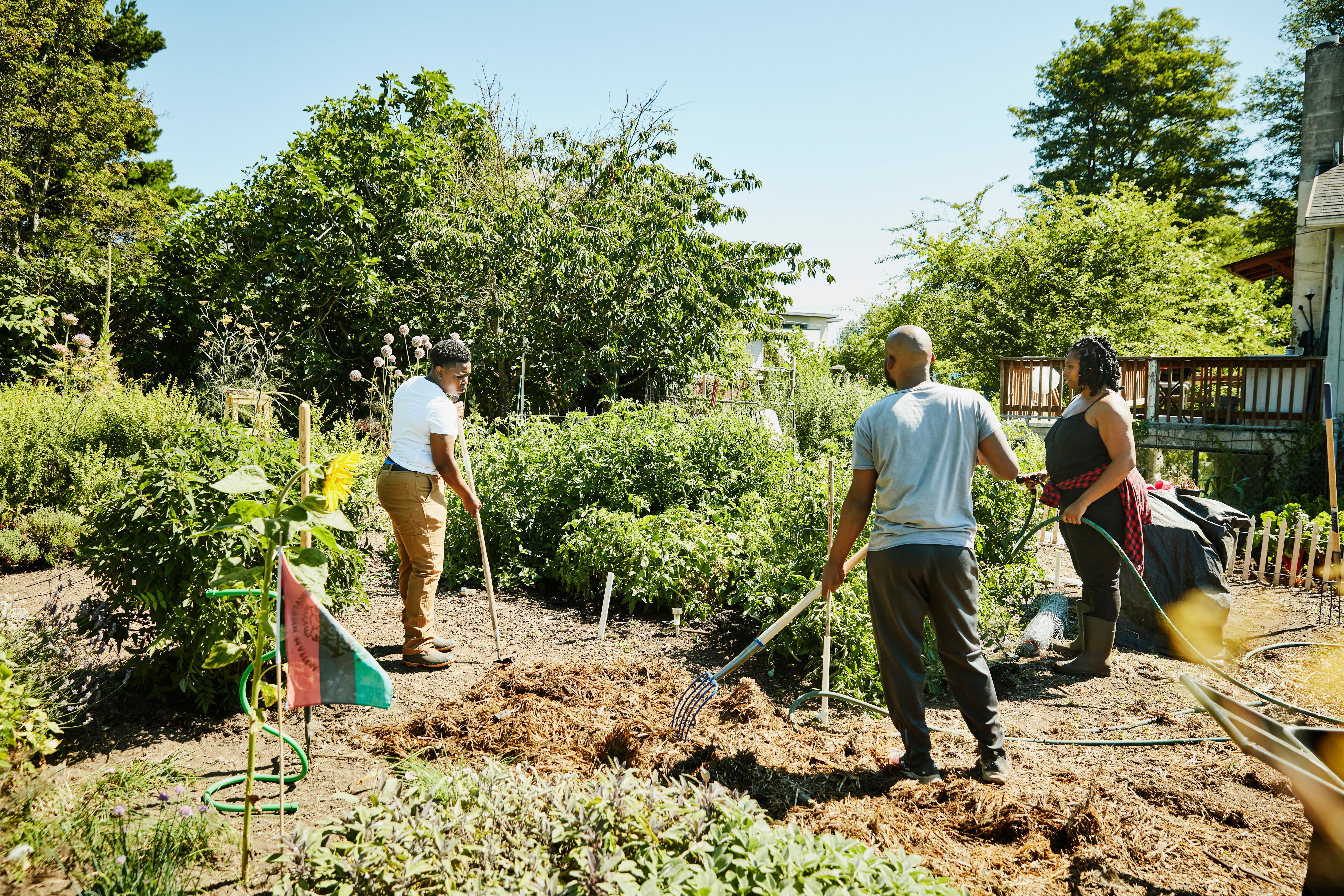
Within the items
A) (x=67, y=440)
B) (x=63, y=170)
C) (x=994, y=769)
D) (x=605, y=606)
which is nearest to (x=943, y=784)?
(x=994, y=769)

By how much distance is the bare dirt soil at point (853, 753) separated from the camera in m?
2.65

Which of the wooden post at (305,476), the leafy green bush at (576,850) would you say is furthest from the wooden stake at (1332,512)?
the wooden post at (305,476)

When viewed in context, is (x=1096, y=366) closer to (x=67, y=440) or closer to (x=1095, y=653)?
(x=1095, y=653)

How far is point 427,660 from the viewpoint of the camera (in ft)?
14.3

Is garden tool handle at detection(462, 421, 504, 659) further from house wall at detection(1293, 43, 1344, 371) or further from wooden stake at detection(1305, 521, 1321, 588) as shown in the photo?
house wall at detection(1293, 43, 1344, 371)

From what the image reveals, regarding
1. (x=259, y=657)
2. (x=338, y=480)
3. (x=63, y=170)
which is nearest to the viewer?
(x=259, y=657)

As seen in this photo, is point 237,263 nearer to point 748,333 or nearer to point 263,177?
point 263,177

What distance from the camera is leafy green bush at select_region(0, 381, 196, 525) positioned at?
21.2 ft

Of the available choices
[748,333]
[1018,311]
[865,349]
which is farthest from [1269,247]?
[748,333]

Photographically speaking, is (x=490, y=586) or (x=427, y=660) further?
(x=490, y=586)

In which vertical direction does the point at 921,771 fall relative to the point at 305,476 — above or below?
below

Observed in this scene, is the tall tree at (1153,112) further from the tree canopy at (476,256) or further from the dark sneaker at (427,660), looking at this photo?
the dark sneaker at (427,660)

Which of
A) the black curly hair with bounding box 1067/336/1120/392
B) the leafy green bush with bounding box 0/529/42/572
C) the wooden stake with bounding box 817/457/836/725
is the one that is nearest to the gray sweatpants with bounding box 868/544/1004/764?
the wooden stake with bounding box 817/457/836/725

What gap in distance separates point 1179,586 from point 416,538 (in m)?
5.05
